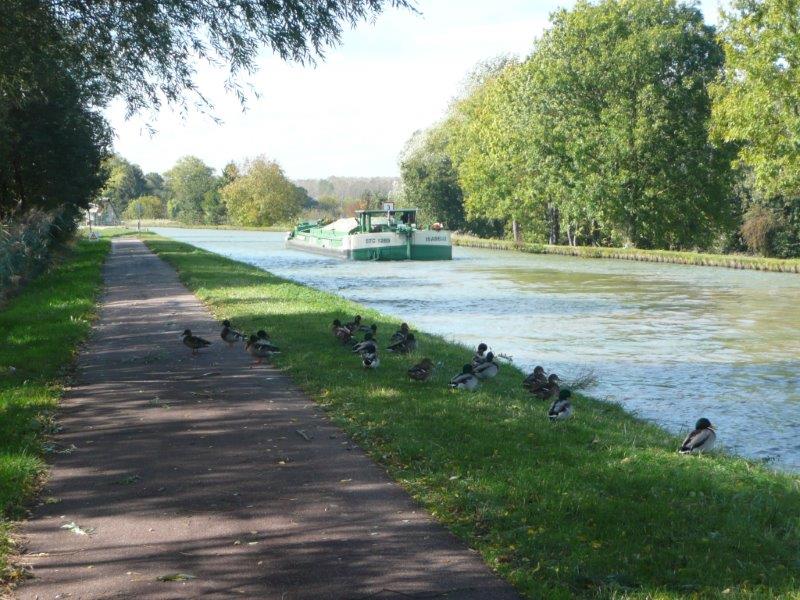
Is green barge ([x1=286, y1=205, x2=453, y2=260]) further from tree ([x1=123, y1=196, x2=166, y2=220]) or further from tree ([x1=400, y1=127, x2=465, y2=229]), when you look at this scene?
tree ([x1=123, y1=196, x2=166, y2=220])

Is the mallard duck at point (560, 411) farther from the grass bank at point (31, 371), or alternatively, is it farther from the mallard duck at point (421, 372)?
the grass bank at point (31, 371)

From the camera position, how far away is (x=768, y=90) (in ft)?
130

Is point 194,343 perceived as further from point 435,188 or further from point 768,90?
point 435,188

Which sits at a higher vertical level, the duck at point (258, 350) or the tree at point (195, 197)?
the tree at point (195, 197)

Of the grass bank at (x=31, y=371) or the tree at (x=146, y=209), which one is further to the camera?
the tree at (x=146, y=209)

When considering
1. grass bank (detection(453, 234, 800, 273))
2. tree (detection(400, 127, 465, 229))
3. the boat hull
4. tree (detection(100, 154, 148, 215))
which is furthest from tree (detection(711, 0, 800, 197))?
tree (detection(100, 154, 148, 215))

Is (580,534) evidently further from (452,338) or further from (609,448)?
(452,338)

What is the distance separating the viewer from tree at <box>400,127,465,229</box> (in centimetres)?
8781

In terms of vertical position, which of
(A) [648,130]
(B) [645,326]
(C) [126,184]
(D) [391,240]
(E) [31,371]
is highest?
(C) [126,184]

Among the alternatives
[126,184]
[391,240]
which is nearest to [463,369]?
[391,240]

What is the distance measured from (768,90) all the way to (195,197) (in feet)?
462

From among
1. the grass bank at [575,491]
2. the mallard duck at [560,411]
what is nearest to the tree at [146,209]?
the grass bank at [575,491]

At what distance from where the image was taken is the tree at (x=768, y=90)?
38.9 meters

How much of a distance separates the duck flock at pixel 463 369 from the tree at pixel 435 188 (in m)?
71.7
